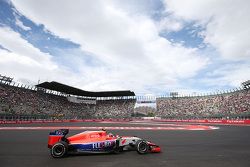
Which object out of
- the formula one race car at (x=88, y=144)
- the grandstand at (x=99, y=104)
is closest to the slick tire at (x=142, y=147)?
the formula one race car at (x=88, y=144)

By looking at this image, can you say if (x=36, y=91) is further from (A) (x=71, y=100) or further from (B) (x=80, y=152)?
(B) (x=80, y=152)

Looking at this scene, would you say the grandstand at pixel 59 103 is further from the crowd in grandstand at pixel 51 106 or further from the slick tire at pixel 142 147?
the slick tire at pixel 142 147

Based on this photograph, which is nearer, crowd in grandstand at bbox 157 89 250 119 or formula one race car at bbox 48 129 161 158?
formula one race car at bbox 48 129 161 158

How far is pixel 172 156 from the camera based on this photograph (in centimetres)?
823

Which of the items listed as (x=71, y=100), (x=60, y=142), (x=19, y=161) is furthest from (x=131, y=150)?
(x=71, y=100)

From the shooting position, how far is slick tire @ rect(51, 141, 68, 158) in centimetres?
813

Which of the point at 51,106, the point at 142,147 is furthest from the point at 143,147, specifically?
the point at 51,106

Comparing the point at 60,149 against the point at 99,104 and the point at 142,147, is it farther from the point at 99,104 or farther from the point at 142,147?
the point at 99,104

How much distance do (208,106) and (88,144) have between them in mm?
58133

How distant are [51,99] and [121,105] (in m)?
24.4

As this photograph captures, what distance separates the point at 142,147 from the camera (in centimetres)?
892

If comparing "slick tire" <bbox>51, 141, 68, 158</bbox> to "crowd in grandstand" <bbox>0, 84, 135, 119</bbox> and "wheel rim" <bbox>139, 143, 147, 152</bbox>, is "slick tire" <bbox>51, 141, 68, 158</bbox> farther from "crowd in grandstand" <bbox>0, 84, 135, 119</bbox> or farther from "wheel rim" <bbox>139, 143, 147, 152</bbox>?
"crowd in grandstand" <bbox>0, 84, 135, 119</bbox>

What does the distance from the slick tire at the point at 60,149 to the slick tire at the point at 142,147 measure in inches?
116

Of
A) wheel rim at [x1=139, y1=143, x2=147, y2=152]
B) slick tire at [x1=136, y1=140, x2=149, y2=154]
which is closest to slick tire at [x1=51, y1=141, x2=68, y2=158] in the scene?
slick tire at [x1=136, y1=140, x2=149, y2=154]
